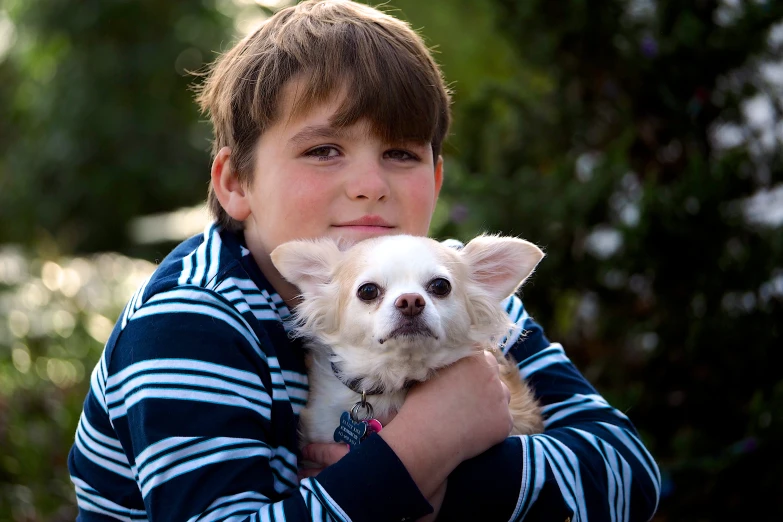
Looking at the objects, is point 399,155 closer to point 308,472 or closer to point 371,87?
point 371,87

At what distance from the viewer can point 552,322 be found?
4.23 metres

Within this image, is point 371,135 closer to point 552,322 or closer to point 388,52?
point 388,52

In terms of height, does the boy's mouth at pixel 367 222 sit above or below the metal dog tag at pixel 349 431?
above

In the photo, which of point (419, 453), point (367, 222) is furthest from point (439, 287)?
point (419, 453)

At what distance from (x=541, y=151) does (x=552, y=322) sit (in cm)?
103

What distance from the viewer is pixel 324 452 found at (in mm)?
2137

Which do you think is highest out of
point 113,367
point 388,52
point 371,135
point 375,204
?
point 388,52

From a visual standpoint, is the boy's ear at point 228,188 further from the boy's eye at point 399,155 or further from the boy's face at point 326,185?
the boy's eye at point 399,155

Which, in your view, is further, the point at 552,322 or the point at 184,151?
the point at 184,151

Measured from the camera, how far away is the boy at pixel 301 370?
1.74 m

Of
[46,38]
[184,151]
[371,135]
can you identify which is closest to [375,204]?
[371,135]

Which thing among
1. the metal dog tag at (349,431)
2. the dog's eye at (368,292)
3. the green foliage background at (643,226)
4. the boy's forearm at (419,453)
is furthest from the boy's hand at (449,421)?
the green foliage background at (643,226)

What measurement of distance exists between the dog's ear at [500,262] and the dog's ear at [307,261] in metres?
0.42

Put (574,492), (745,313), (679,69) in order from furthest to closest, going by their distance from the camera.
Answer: (679,69), (745,313), (574,492)
